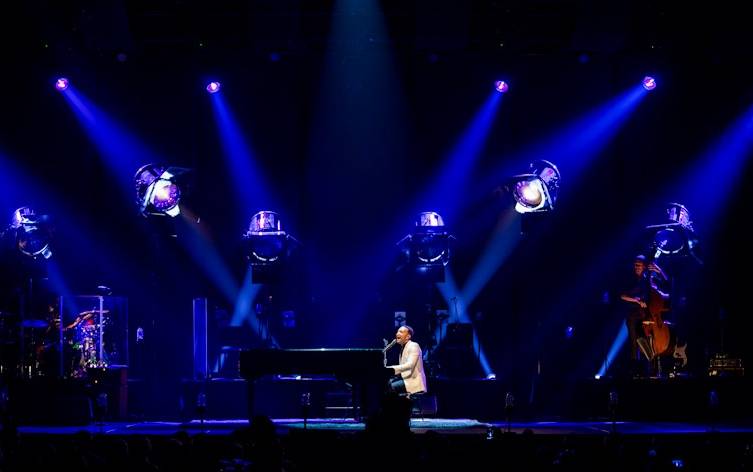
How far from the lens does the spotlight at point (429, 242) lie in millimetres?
15609

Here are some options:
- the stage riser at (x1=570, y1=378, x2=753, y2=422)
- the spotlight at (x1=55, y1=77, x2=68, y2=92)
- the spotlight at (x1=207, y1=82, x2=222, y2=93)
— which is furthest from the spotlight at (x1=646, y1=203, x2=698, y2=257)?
the spotlight at (x1=55, y1=77, x2=68, y2=92)

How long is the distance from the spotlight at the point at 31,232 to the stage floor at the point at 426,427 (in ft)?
10.3

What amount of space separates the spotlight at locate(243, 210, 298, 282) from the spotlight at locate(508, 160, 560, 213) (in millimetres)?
3556

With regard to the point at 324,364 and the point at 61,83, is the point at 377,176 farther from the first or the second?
the point at 324,364

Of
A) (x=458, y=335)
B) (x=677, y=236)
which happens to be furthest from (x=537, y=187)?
(x=458, y=335)

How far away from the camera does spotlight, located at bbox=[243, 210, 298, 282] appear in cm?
1562

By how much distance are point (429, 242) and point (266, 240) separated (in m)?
2.45

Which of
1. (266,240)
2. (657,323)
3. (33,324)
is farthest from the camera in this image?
(266,240)

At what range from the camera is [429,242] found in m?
15.7

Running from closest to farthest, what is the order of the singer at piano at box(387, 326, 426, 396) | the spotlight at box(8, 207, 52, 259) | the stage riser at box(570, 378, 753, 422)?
1. the singer at piano at box(387, 326, 426, 396)
2. the stage riser at box(570, 378, 753, 422)
3. the spotlight at box(8, 207, 52, 259)

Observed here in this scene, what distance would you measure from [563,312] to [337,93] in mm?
5033

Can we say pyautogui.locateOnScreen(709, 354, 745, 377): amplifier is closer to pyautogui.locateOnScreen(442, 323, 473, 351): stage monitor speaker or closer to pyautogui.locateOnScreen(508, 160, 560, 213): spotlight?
pyautogui.locateOnScreen(508, 160, 560, 213): spotlight

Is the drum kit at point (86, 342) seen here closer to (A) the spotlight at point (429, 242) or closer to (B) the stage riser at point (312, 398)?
(B) the stage riser at point (312, 398)

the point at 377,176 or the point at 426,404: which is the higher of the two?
the point at 377,176
